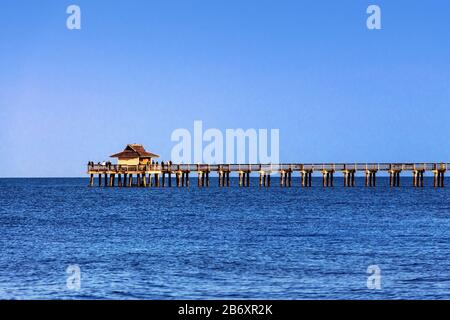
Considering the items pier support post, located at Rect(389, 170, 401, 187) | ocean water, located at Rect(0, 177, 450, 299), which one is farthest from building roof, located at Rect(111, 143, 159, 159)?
ocean water, located at Rect(0, 177, 450, 299)

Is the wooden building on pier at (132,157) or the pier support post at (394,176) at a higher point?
the wooden building on pier at (132,157)

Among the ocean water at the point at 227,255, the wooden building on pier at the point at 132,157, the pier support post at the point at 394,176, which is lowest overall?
the ocean water at the point at 227,255

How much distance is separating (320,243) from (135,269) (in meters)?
9.99

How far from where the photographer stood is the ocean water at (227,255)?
808 inches

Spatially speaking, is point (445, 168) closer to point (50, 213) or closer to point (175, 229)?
point (50, 213)

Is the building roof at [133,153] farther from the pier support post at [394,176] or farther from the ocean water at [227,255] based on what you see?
the ocean water at [227,255]

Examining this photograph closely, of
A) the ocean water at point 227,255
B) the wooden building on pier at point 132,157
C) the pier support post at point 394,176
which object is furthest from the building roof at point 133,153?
the ocean water at point 227,255

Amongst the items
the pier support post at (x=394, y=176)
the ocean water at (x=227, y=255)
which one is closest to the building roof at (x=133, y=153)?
the pier support post at (x=394, y=176)

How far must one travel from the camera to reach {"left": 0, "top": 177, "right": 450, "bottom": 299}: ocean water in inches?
808

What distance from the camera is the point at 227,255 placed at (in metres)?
27.9

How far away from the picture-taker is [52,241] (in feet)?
110

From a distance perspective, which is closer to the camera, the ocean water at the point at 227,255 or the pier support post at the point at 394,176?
the ocean water at the point at 227,255

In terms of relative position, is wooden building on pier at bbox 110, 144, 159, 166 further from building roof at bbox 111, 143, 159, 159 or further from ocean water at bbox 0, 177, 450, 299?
ocean water at bbox 0, 177, 450, 299
